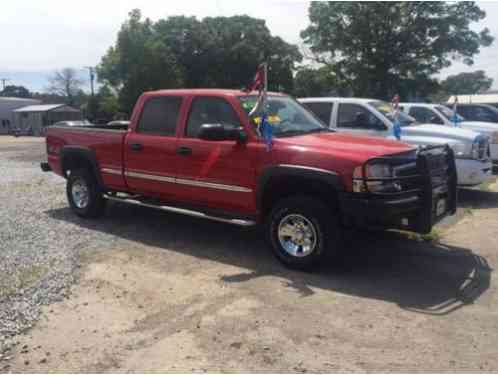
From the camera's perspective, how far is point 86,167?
7.59m

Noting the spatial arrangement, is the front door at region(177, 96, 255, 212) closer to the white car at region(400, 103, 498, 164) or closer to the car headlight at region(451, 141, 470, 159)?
the car headlight at region(451, 141, 470, 159)

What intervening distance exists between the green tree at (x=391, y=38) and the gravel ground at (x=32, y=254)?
31.3 m

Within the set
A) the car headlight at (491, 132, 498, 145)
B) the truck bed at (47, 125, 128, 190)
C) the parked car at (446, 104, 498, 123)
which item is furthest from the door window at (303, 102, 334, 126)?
the parked car at (446, 104, 498, 123)

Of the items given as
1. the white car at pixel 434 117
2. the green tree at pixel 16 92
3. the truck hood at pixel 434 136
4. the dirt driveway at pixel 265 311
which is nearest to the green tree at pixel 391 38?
the white car at pixel 434 117

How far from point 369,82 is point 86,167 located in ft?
106

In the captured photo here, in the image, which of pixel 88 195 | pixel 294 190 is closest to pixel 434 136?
pixel 294 190

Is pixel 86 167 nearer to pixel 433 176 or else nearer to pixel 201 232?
pixel 201 232

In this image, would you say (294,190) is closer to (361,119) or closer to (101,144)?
(101,144)

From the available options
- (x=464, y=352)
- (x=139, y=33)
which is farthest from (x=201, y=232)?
(x=139, y=33)

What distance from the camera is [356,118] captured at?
8.90 m

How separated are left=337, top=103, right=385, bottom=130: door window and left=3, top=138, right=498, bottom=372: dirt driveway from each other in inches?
115

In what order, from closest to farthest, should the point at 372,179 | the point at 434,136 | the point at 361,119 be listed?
the point at 372,179 → the point at 434,136 → the point at 361,119

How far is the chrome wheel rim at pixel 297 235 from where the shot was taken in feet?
16.7

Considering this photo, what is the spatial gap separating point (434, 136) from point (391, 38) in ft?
98.7
